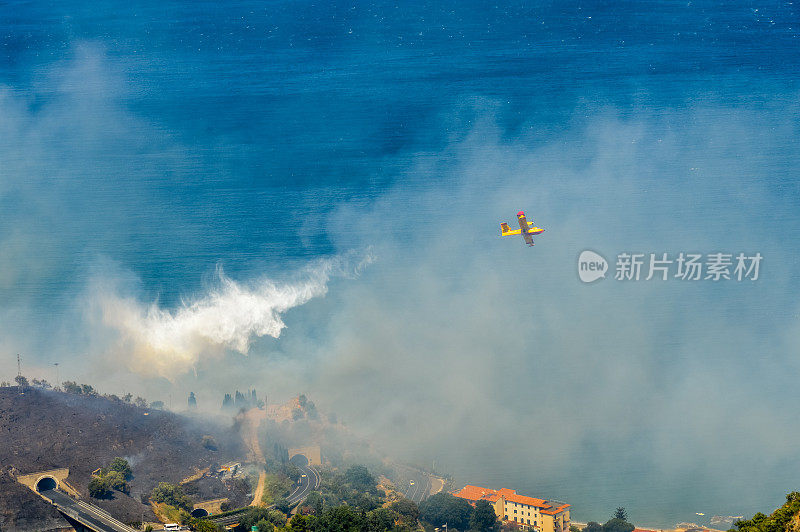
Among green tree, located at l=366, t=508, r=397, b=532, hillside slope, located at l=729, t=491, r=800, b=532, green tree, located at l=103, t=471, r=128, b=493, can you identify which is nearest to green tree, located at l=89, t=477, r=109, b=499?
green tree, located at l=103, t=471, r=128, b=493

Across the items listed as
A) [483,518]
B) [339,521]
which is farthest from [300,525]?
[483,518]

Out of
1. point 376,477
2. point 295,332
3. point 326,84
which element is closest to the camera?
point 376,477

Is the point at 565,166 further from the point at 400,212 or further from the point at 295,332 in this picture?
the point at 295,332

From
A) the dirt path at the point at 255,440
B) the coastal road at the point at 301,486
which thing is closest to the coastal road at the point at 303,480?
the coastal road at the point at 301,486

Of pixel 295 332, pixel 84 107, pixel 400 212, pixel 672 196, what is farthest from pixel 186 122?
pixel 672 196

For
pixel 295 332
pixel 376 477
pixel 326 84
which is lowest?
pixel 376 477

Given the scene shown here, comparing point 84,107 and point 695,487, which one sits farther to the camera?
point 84,107

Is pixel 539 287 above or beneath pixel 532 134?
beneath
